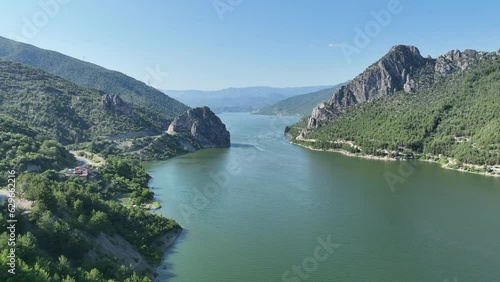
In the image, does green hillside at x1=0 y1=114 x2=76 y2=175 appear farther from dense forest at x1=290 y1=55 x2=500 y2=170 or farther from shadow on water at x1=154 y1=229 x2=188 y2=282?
dense forest at x1=290 y1=55 x2=500 y2=170

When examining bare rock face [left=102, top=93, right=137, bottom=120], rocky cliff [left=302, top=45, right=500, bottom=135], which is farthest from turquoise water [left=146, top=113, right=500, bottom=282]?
rocky cliff [left=302, top=45, right=500, bottom=135]

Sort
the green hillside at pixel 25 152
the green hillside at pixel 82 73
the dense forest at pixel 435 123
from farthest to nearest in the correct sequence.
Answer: the green hillside at pixel 82 73 < the dense forest at pixel 435 123 < the green hillside at pixel 25 152

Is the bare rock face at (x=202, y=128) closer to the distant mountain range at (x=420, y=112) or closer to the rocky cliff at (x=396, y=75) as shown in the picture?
the distant mountain range at (x=420, y=112)

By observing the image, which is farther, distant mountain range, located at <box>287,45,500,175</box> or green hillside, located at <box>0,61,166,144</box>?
green hillside, located at <box>0,61,166,144</box>

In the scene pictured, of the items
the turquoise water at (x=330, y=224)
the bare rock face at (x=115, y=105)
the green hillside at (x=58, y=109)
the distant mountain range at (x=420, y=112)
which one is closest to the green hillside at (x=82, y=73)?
the green hillside at (x=58, y=109)

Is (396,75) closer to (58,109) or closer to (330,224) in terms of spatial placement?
(330,224)
